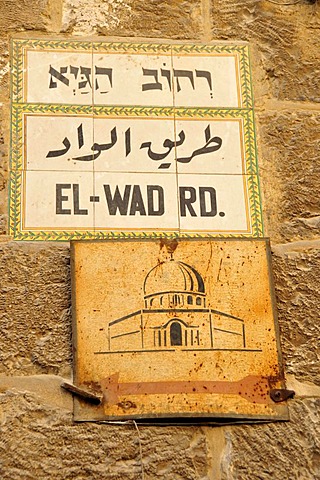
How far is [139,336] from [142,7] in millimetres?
1089

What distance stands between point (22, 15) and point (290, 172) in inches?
35.4

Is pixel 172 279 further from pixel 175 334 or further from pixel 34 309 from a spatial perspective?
pixel 34 309

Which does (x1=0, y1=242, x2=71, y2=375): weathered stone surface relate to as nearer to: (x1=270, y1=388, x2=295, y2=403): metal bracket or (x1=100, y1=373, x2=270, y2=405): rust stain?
(x1=100, y1=373, x2=270, y2=405): rust stain

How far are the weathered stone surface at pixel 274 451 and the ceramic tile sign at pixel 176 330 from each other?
0.12 ft

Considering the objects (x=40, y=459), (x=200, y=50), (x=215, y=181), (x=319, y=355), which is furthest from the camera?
(x=200, y=50)

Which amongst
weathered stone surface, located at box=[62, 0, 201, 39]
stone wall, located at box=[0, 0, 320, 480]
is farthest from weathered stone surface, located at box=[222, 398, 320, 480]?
weathered stone surface, located at box=[62, 0, 201, 39]

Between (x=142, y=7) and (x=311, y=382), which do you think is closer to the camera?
(x=311, y=382)

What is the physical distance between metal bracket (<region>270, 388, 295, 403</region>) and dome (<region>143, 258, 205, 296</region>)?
31 cm

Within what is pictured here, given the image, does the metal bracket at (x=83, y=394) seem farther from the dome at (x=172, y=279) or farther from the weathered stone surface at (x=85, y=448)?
the dome at (x=172, y=279)

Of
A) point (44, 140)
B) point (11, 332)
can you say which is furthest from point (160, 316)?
point (44, 140)

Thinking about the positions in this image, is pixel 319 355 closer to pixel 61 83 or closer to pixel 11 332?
pixel 11 332

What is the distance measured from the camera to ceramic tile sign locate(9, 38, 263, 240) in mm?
3020

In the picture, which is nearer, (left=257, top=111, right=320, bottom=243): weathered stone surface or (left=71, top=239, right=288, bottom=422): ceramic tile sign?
(left=71, top=239, right=288, bottom=422): ceramic tile sign

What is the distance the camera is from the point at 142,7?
340 centimetres
